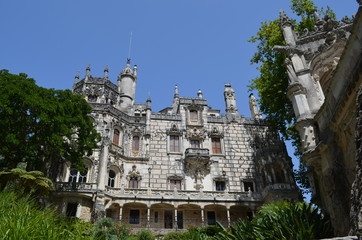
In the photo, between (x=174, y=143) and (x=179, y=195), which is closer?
(x=179, y=195)

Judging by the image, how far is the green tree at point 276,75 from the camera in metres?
21.0

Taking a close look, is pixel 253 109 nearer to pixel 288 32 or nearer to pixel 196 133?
pixel 196 133

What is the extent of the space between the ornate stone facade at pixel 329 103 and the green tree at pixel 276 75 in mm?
7739

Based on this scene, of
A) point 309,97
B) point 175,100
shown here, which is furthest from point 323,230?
point 175,100

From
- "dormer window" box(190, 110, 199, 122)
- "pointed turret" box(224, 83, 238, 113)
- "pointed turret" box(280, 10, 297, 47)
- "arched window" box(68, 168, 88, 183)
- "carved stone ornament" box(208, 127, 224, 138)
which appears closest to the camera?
"pointed turret" box(280, 10, 297, 47)

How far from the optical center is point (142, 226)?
2378 centimetres

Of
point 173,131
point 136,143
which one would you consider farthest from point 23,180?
point 173,131

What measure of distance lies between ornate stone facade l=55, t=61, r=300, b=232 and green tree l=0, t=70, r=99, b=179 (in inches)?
176

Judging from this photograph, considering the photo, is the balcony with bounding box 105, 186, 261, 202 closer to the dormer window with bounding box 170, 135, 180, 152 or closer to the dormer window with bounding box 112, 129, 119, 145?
the dormer window with bounding box 112, 129, 119, 145

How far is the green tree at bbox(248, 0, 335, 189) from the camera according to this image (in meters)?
21.0

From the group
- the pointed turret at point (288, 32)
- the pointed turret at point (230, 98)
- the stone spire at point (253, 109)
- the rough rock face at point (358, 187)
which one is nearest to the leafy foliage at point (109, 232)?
the rough rock face at point (358, 187)

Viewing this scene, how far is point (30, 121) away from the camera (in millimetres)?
18234

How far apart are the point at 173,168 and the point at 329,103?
66.2ft

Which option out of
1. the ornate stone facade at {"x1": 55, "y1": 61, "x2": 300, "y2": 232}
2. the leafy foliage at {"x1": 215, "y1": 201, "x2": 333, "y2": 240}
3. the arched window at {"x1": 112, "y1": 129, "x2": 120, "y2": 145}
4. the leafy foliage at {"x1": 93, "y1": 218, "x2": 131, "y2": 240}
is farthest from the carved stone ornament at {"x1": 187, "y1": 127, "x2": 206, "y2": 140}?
the leafy foliage at {"x1": 215, "y1": 201, "x2": 333, "y2": 240}
